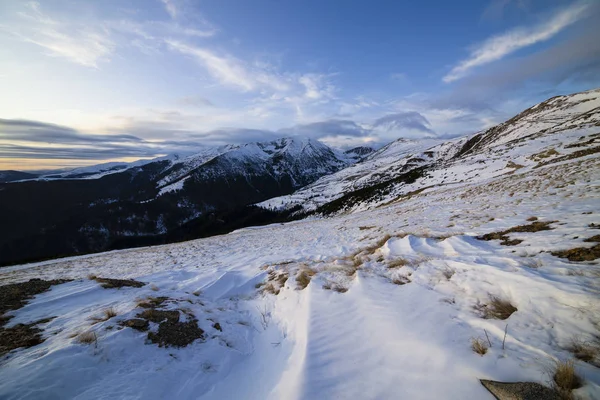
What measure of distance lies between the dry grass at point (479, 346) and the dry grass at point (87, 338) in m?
6.35

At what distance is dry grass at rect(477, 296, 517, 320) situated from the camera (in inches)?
155

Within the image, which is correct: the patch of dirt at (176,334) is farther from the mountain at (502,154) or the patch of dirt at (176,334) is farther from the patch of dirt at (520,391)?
the mountain at (502,154)

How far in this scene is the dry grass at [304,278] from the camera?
7.49 meters

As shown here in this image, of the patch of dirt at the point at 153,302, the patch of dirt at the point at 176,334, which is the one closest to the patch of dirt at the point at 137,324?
the patch of dirt at the point at 176,334

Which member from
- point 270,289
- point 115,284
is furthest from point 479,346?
point 115,284

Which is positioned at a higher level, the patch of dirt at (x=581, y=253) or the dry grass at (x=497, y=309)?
the patch of dirt at (x=581, y=253)

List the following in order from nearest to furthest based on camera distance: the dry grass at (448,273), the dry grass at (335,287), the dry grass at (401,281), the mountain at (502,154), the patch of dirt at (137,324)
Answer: the patch of dirt at (137,324) < the dry grass at (448,273) < the dry grass at (401,281) < the dry grass at (335,287) < the mountain at (502,154)

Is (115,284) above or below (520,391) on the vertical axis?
below

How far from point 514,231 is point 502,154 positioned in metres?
49.5

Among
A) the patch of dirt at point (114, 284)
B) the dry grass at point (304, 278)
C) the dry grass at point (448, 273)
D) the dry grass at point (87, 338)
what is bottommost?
the patch of dirt at point (114, 284)

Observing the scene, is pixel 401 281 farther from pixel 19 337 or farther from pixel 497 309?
pixel 19 337

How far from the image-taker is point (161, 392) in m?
3.77

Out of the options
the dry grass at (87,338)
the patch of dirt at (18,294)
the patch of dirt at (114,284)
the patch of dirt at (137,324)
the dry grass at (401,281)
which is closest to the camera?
the dry grass at (87,338)

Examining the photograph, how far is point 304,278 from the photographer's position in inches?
311
